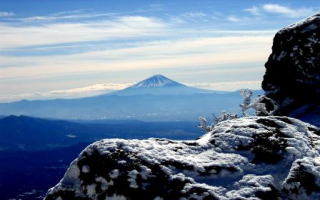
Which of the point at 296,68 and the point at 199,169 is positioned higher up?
the point at 296,68

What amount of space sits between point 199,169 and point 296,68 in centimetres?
1354

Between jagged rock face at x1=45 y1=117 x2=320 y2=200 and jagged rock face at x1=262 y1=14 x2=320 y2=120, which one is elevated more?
jagged rock face at x1=262 y1=14 x2=320 y2=120

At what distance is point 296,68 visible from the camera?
81.5 feet

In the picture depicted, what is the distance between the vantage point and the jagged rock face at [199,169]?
12844mm

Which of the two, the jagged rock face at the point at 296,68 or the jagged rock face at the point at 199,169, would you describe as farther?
the jagged rock face at the point at 296,68

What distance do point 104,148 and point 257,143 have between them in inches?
192

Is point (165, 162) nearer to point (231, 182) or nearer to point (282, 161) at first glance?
point (231, 182)

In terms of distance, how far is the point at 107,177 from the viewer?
13.2 m

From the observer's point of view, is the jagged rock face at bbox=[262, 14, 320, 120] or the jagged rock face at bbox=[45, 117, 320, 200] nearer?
the jagged rock face at bbox=[45, 117, 320, 200]

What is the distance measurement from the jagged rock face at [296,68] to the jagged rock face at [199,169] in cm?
968

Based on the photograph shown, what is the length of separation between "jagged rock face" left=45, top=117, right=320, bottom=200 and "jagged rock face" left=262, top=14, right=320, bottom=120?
31.8 feet

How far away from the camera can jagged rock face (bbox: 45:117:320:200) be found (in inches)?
506

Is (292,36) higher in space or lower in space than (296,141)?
higher

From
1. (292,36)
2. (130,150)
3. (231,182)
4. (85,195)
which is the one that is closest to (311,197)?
(231,182)
